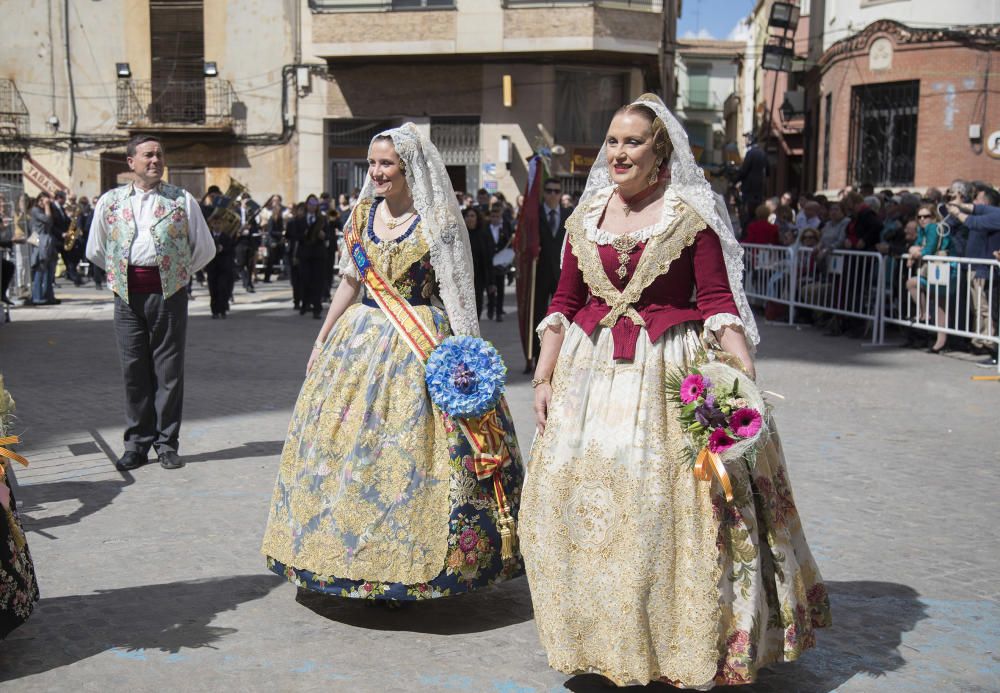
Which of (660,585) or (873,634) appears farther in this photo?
(873,634)

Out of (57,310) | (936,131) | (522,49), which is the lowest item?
(57,310)

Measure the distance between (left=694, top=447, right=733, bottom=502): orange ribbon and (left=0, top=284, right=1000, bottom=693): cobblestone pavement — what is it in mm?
907

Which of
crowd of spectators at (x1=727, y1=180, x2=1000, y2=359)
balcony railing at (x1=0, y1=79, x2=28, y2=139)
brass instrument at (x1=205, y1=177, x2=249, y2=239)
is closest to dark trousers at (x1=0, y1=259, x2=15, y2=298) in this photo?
brass instrument at (x1=205, y1=177, x2=249, y2=239)

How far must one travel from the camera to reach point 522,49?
2972 centimetres

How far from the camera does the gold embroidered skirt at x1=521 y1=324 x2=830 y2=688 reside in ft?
11.8

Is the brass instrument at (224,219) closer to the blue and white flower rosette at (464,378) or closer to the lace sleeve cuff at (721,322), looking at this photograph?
the blue and white flower rosette at (464,378)

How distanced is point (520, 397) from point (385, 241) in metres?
5.23

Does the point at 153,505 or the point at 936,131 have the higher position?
the point at 936,131

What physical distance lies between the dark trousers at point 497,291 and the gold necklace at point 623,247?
12829 mm

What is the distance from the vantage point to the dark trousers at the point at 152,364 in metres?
7.02

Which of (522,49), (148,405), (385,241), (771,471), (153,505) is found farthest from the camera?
(522,49)

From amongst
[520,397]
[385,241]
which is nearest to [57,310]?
[520,397]

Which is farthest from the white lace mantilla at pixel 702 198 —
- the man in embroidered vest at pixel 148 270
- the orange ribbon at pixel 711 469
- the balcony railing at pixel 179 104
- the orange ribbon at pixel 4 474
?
the balcony railing at pixel 179 104

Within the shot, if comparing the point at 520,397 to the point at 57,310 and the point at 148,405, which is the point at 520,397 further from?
the point at 57,310
